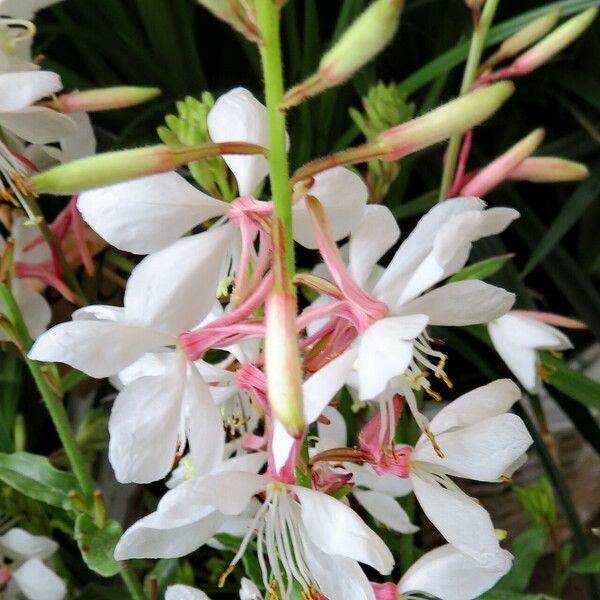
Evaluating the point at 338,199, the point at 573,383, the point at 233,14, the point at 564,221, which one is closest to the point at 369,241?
the point at 338,199

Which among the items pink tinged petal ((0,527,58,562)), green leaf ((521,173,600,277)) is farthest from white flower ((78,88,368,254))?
green leaf ((521,173,600,277))

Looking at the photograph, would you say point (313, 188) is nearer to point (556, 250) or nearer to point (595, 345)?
point (556, 250)

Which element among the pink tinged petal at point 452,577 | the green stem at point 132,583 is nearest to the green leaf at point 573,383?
the pink tinged petal at point 452,577

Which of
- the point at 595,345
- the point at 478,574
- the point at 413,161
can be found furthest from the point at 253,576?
the point at 595,345

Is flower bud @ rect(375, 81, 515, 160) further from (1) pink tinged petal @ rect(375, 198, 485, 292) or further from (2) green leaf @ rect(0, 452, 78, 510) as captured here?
(2) green leaf @ rect(0, 452, 78, 510)

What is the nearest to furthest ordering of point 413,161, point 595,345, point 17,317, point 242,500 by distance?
1. point 242,500
2. point 17,317
3. point 413,161
4. point 595,345

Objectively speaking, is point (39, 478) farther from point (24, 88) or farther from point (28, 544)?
point (24, 88)
